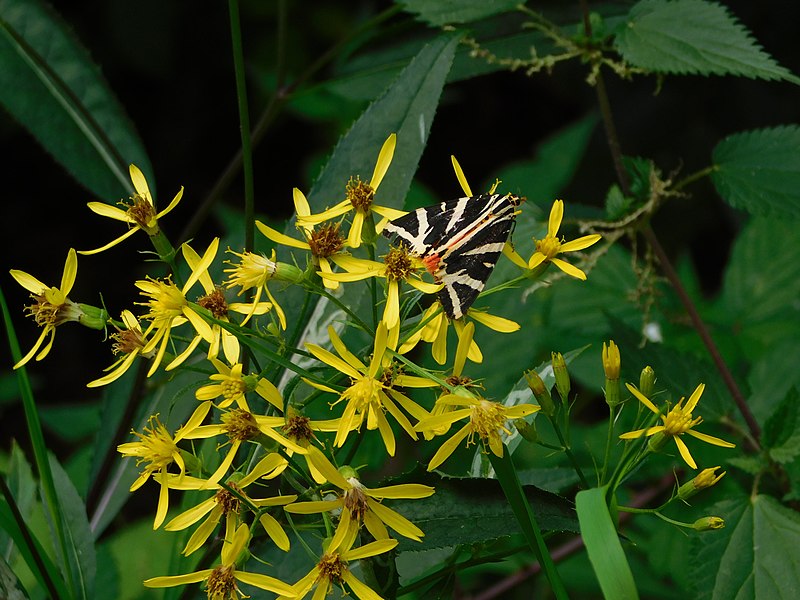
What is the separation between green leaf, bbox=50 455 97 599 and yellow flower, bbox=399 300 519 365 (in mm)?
568

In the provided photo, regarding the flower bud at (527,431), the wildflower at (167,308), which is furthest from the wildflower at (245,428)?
the flower bud at (527,431)

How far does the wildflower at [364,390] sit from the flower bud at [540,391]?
125 mm

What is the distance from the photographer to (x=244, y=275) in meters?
1.03

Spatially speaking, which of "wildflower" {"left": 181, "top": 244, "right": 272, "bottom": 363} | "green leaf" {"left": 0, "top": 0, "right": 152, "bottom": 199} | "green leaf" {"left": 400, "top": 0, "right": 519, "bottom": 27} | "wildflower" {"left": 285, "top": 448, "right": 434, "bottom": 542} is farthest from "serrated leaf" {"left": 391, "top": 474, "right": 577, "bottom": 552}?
"green leaf" {"left": 0, "top": 0, "right": 152, "bottom": 199}

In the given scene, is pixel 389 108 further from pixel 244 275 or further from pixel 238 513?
pixel 238 513

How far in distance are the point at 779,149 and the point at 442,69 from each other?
0.55 m

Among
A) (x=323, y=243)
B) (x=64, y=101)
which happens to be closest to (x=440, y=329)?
(x=323, y=243)

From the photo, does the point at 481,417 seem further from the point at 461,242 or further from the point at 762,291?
the point at 762,291

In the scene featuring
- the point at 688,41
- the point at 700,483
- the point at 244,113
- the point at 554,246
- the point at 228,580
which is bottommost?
the point at 228,580

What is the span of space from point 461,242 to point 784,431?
629 millimetres

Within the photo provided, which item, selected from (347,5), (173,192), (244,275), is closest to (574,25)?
(244,275)

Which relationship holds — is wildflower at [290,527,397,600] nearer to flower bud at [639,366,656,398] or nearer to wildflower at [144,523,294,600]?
wildflower at [144,523,294,600]

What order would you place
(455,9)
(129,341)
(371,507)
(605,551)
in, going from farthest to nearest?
(455,9) < (129,341) < (371,507) < (605,551)

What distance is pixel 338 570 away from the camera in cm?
88
